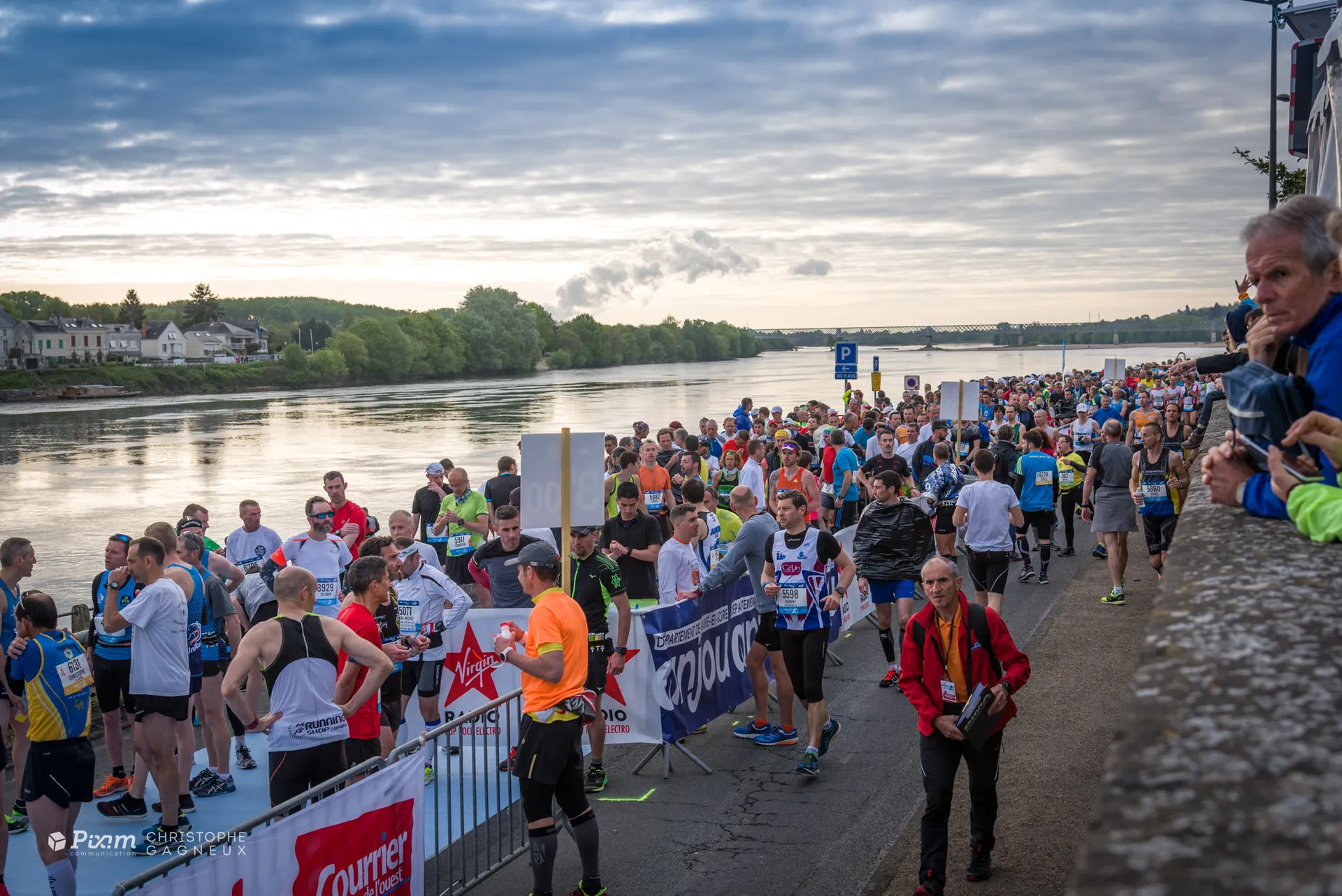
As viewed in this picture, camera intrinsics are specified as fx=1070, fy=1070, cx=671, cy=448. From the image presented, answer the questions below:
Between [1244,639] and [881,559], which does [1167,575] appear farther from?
[881,559]

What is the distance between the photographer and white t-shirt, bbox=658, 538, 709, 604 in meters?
9.30

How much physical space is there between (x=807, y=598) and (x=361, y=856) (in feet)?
12.0

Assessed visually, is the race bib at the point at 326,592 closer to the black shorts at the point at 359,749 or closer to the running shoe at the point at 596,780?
the black shorts at the point at 359,749

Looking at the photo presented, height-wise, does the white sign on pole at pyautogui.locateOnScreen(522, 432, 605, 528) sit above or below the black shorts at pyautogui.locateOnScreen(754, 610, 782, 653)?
above

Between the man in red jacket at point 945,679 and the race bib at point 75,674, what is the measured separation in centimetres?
490

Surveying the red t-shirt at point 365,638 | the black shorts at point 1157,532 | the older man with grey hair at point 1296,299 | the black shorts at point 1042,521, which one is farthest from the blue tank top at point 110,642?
the black shorts at point 1042,521

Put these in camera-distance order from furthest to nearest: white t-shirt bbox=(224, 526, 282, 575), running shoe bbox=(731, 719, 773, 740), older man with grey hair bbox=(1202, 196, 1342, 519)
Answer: white t-shirt bbox=(224, 526, 282, 575)
running shoe bbox=(731, 719, 773, 740)
older man with grey hair bbox=(1202, 196, 1342, 519)

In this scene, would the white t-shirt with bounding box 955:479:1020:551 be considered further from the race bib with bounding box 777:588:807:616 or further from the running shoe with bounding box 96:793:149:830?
the running shoe with bounding box 96:793:149:830

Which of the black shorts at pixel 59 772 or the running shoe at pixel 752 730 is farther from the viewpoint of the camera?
the running shoe at pixel 752 730

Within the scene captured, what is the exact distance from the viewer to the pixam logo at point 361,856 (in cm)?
491

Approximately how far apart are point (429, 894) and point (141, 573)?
2849mm

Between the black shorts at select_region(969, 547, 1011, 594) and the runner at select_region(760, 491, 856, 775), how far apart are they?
10.7ft

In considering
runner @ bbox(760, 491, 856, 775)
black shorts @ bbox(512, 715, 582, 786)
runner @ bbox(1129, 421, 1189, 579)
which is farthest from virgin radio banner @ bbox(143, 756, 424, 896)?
runner @ bbox(1129, 421, 1189, 579)

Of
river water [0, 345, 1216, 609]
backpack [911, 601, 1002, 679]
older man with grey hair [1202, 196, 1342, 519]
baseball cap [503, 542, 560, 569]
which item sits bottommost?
river water [0, 345, 1216, 609]
